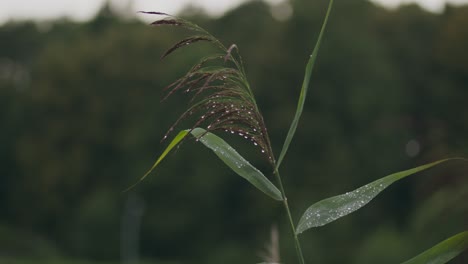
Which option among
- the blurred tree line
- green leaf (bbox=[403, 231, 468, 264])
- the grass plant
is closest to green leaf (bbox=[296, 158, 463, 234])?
the grass plant

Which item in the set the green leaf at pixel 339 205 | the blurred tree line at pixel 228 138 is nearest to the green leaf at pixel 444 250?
the green leaf at pixel 339 205

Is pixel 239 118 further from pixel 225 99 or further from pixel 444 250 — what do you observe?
pixel 444 250

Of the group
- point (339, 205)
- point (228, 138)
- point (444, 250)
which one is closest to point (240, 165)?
point (339, 205)

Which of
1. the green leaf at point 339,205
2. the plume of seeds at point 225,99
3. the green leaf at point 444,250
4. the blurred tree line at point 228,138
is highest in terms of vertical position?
the plume of seeds at point 225,99

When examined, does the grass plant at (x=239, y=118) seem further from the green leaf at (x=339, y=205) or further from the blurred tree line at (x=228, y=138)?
the blurred tree line at (x=228, y=138)

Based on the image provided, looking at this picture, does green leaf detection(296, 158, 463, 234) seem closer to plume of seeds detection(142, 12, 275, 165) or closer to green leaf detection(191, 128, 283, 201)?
green leaf detection(191, 128, 283, 201)

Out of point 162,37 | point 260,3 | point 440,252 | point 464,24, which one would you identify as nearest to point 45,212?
point 162,37
